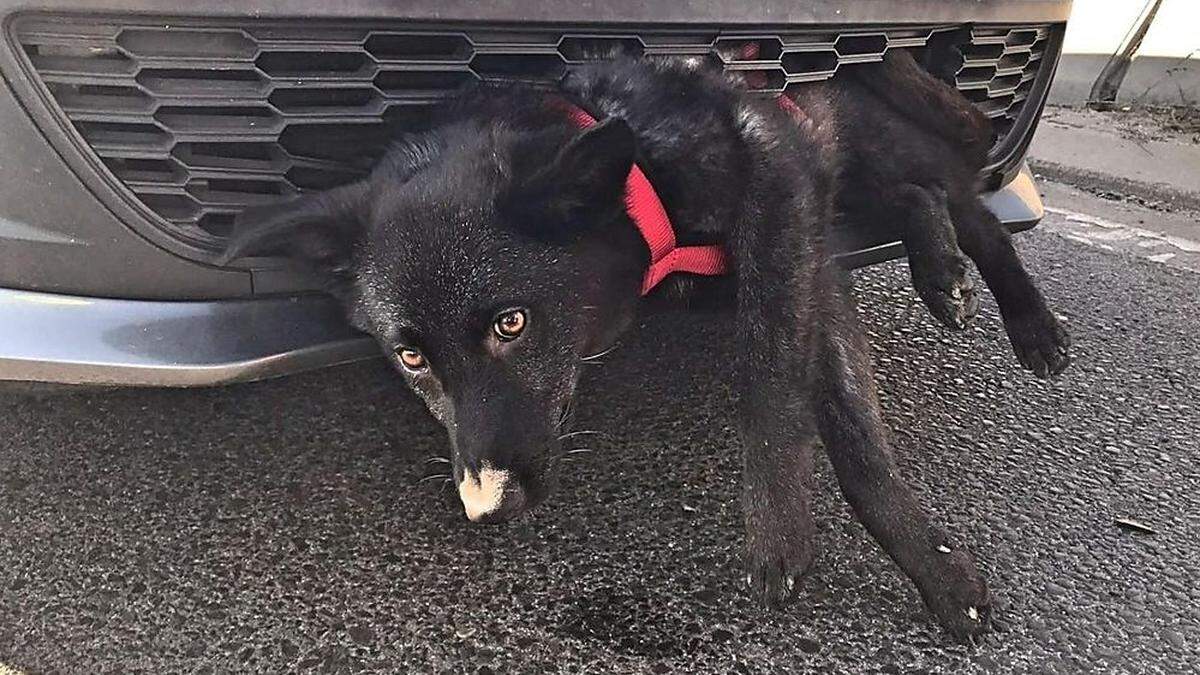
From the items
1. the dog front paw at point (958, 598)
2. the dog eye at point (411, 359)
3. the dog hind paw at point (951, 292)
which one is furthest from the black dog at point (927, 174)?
the dog eye at point (411, 359)

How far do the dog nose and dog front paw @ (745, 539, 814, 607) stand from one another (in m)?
0.41

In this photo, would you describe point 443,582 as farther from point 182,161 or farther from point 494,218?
point 182,161

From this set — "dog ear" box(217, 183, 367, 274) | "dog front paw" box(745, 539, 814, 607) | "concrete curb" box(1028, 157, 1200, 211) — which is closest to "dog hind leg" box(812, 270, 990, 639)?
"dog front paw" box(745, 539, 814, 607)

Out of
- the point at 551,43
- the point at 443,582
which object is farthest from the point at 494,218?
the point at 443,582

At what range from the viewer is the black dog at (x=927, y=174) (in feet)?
7.73

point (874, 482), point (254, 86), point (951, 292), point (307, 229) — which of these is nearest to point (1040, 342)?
point (951, 292)

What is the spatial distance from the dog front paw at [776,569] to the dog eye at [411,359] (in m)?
0.66

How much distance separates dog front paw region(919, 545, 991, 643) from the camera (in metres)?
1.61

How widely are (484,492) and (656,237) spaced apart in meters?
0.59

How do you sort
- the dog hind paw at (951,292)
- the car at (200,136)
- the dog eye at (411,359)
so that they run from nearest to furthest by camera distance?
1. the car at (200,136)
2. the dog eye at (411,359)
3. the dog hind paw at (951,292)

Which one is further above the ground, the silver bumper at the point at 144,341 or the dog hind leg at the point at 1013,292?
the silver bumper at the point at 144,341

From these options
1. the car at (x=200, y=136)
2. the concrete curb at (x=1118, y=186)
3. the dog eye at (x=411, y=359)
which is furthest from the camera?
the concrete curb at (x=1118, y=186)

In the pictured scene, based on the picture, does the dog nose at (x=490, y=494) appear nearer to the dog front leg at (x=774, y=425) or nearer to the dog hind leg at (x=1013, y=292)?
the dog front leg at (x=774, y=425)

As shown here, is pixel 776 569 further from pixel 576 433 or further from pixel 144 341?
pixel 144 341
